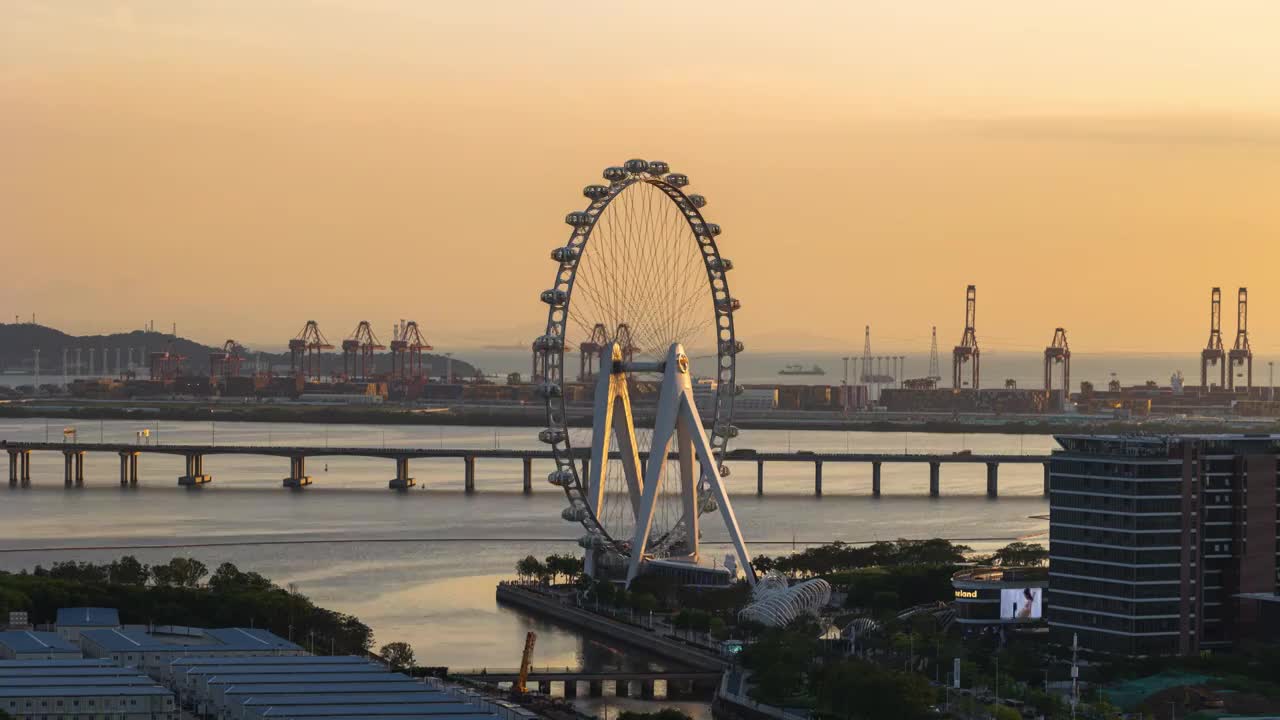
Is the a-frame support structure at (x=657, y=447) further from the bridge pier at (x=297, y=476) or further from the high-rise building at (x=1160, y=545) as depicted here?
the bridge pier at (x=297, y=476)

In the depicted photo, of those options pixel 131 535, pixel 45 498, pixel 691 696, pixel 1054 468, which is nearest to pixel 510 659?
pixel 691 696

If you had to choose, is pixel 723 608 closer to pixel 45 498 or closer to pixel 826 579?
pixel 826 579

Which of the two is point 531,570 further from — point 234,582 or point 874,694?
point 874,694

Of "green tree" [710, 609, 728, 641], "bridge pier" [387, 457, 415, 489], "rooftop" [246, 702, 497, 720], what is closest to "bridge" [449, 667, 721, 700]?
"green tree" [710, 609, 728, 641]

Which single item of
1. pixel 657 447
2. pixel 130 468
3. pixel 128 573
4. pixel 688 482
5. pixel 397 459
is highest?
pixel 657 447

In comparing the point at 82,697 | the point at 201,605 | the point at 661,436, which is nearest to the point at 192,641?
the point at 201,605

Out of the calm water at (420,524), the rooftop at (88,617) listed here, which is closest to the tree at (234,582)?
the calm water at (420,524)
